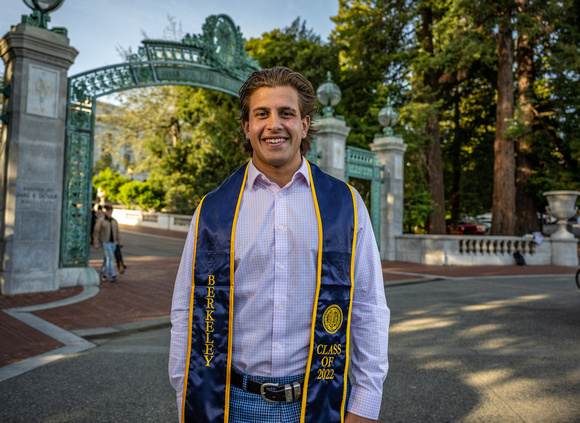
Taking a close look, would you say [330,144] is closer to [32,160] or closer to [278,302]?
[32,160]

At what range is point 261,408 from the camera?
1.52 m

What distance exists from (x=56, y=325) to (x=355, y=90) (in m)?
17.9

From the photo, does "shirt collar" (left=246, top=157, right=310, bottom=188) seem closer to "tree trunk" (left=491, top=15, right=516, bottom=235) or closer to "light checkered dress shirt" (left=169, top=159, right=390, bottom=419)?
"light checkered dress shirt" (left=169, top=159, right=390, bottom=419)

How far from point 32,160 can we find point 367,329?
815 centimetres

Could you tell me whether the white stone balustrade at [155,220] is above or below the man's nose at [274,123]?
below

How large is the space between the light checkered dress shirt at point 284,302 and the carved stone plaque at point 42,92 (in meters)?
7.91

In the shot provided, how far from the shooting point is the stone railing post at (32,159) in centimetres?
774

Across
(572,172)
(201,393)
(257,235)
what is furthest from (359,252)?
(572,172)

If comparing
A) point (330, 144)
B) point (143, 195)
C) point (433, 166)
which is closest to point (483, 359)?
point (330, 144)

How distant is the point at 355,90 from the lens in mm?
21047

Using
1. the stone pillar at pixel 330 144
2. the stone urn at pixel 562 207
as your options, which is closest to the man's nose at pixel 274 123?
the stone pillar at pixel 330 144

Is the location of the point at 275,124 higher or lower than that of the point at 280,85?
lower

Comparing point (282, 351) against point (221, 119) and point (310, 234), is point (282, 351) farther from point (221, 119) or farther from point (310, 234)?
point (221, 119)

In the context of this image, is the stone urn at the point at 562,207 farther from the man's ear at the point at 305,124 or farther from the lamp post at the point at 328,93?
the man's ear at the point at 305,124
